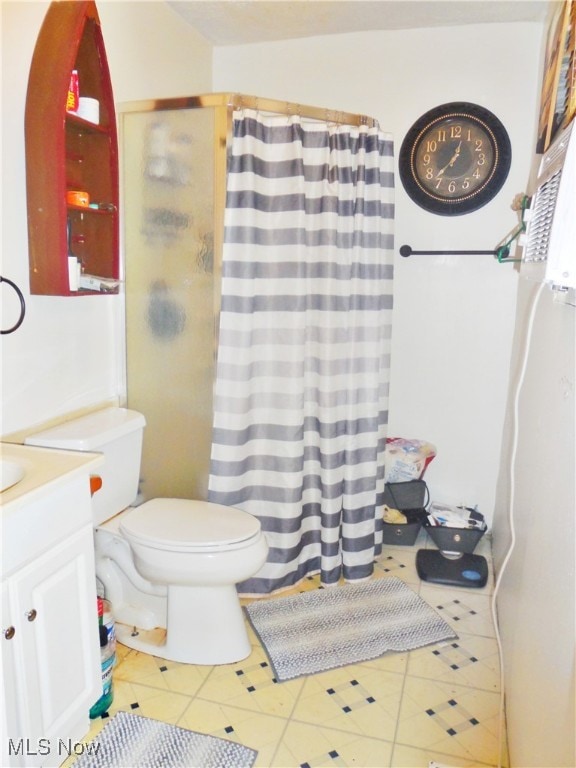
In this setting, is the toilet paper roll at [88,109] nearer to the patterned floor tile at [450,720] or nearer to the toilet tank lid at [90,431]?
the toilet tank lid at [90,431]

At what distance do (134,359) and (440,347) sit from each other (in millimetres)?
1482

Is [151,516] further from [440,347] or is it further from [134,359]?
[440,347]

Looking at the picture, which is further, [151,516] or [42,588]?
[151,516]

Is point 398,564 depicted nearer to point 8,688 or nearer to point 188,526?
point 188,526

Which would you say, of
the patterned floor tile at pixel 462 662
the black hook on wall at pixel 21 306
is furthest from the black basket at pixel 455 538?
the black hook on wall at pixel 21 306

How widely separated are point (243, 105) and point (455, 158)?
1138 millimetres

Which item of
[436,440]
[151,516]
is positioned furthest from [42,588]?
[436,440]

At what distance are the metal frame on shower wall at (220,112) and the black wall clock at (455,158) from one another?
66 cm

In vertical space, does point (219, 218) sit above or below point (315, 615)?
above

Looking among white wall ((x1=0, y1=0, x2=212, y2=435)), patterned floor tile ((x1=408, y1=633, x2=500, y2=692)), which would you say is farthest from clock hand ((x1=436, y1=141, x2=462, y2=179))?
patterned floor tile ((x1=408, y1=633, x2=500, y2=692))

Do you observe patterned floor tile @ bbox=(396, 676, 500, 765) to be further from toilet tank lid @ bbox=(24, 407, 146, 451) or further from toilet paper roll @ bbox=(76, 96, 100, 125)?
toilet paper roll @ bbox=(76, 96, 100, 125)

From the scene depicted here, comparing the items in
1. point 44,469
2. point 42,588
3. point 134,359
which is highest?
point 134,359

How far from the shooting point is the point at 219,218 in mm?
2088

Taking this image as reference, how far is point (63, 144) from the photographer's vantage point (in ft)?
5.44
